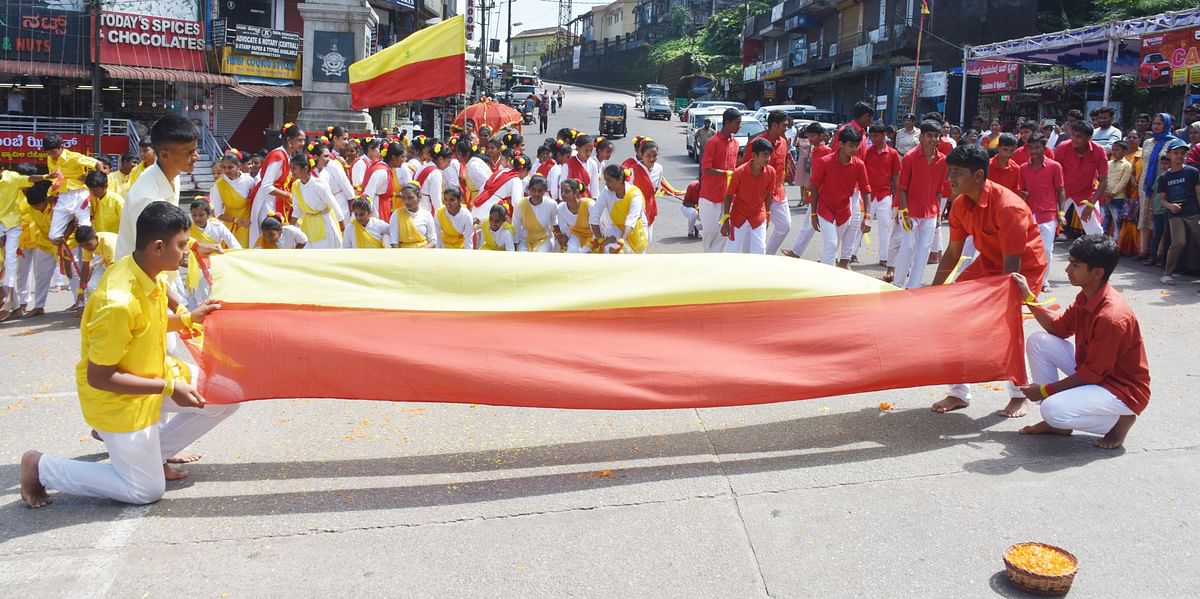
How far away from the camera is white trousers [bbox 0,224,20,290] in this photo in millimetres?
9484

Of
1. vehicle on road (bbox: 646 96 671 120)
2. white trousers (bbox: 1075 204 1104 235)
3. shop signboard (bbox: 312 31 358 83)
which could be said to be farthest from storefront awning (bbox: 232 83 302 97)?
vehicle on road (bbox: 646 96 671 120)

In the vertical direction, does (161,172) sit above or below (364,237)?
above

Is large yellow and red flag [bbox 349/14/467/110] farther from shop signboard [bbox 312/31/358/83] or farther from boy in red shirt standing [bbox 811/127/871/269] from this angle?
shop signboard [bbox 312/31/358/83]

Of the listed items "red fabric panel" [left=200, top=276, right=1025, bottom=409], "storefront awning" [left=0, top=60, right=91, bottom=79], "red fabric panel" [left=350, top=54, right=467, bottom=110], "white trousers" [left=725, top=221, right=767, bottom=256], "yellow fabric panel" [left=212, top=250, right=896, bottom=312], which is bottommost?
"red fabric panel" [left=200, top=276, right=1025, bottom=409]

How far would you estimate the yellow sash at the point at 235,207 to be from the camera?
33.9 ft

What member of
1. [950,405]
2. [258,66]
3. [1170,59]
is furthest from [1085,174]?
[258,66]

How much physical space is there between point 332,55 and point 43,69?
8.84m

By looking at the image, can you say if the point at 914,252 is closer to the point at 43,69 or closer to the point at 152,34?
the point at 43,69

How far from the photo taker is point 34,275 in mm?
9805

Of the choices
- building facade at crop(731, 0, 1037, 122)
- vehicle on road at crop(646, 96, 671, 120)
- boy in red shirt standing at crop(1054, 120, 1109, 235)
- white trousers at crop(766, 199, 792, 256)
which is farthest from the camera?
vehicle on road at crop(646, 96, 671, 120)

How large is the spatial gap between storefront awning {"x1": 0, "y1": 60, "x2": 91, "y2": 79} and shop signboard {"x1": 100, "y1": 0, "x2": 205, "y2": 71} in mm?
648

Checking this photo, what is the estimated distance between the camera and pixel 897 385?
530cm

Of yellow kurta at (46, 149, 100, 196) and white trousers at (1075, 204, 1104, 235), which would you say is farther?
white trousers at (1075, 204, 1104, 235)

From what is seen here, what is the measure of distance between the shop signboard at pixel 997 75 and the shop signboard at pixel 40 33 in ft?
75.8
